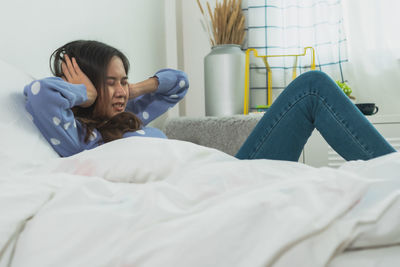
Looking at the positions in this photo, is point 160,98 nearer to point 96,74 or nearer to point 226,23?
point 96,74

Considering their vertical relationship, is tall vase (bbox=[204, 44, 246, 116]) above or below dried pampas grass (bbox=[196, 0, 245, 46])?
below

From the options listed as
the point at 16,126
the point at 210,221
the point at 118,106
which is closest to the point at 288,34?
the point at 118,106

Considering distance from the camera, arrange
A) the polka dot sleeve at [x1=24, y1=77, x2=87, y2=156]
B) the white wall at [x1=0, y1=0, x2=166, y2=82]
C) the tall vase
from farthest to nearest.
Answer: the tall vase, the white wall at [x1=0, y1=0, x2=166, y2=82], the polka dot sleeve at [x1=24, y1=77, x2=87, y2=156]

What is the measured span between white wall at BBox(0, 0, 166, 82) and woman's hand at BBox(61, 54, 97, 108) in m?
0.14

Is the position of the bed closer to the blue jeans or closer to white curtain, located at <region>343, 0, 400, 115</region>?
the blue jeans

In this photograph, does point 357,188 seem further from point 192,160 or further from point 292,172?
point 192,160

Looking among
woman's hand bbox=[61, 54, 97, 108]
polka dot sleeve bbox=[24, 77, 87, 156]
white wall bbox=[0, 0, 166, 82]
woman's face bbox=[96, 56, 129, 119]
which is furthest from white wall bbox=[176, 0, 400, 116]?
polka dot sleeve bbox=[24, 77, 87, 156]

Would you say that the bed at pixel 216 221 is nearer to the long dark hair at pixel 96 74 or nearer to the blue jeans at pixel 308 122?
the blue jeans at pixel 308 122

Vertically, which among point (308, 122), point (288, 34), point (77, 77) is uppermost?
point (288, 34)

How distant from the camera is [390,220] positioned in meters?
0.33

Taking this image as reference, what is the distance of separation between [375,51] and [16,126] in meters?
1.95

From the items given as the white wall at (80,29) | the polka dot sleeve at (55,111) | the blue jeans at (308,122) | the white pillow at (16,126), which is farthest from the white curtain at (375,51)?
the white pillow at (16,126)

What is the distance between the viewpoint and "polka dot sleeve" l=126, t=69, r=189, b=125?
1467mm

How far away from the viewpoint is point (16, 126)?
2.70ft
